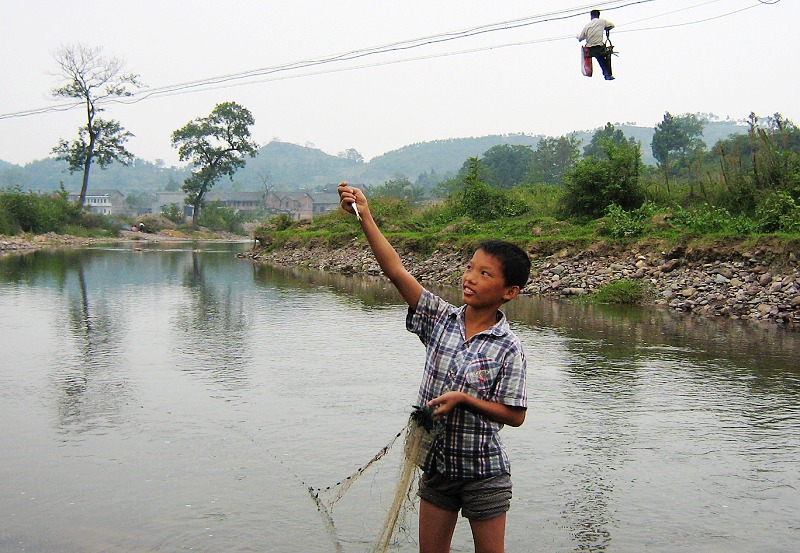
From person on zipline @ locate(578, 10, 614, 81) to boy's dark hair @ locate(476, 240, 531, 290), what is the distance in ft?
24.5

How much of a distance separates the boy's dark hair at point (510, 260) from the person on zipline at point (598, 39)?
7.48 m

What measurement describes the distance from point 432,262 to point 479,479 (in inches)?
914

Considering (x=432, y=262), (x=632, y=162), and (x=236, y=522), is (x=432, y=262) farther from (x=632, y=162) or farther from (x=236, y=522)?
(x=236, y=522)

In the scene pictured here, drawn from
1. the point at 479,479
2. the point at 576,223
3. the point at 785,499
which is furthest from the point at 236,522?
the point at 576,223

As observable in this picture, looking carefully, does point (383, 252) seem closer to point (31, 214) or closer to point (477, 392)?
point (477, 392)

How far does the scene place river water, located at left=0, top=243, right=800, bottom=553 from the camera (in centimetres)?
509

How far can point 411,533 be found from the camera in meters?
5.16

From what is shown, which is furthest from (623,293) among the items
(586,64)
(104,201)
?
(104,201)

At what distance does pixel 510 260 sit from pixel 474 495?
0.96 meters

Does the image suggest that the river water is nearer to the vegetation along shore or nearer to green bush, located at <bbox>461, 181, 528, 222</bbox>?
the vegetation along shore

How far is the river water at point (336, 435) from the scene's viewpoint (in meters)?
5.09

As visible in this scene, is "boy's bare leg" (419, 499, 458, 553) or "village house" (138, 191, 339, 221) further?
"village house" (138, 191, 339, 221)

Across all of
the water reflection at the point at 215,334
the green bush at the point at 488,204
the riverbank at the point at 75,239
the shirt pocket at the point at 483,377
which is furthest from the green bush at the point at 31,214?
the shirt pocket at the point at 483,377

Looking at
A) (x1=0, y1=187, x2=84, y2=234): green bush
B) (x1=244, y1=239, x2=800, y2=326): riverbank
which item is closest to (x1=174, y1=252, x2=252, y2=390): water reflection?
(x1=244, y1=239, x2=800, y2=326): riverbank
